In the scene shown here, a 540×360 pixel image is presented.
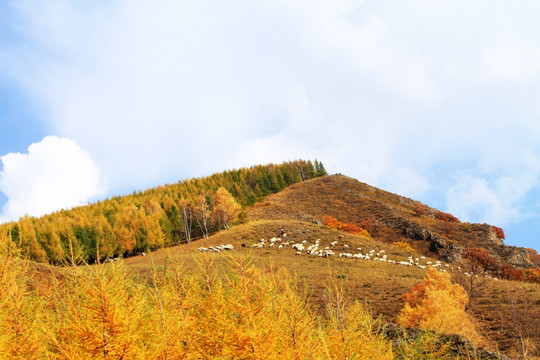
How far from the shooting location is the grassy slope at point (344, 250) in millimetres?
20381

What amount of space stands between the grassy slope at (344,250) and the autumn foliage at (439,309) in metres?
2.01

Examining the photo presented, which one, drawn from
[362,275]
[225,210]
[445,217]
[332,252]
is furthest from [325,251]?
[445,217]

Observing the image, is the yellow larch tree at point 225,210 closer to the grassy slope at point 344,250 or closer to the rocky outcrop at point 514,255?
the grassy slope at point 344,250

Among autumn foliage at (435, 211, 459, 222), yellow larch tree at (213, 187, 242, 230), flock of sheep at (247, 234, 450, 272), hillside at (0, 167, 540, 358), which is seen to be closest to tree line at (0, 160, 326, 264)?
yellow larch tree at (213, 187, 242, 230)

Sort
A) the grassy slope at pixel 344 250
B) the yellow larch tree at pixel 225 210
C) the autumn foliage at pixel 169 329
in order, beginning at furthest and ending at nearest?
the yellow larch tree at pixel 225 210 < the grassy slope at pixel 344 250 < the autumn foliage at pixel 169 329

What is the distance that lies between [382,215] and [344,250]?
90.9 feet

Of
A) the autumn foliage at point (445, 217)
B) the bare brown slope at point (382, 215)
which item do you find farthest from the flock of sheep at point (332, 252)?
the autumn foliage at point (445, 217)

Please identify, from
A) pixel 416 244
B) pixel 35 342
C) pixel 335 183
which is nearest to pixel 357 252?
pixel 416 244

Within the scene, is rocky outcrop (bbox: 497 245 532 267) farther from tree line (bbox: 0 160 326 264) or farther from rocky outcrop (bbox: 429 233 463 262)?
tree line (bbox: 0 160 326 264)

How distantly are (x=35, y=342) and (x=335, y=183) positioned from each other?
86.4m

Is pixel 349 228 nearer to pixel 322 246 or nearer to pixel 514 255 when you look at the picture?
pixel 322 246

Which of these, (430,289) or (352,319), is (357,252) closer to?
(430,289)

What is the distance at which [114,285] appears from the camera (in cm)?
417

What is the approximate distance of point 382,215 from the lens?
213 feet
